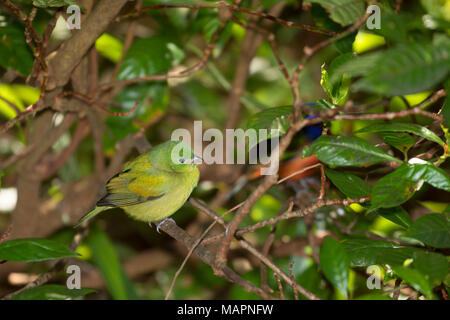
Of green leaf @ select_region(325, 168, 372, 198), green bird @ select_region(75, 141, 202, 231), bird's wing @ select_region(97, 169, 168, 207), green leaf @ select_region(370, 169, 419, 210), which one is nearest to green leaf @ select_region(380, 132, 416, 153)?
green leaf @ select_region(325, 168, 372, 198)

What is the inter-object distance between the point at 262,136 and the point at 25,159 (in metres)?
1.62

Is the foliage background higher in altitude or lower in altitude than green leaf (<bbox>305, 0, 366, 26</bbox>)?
lower

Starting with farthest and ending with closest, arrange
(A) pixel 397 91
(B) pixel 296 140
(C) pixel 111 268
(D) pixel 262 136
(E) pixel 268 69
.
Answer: (E) pixel 268 69
(B) pixel 296 140
(C) pixel 111 268
(D) pixel 262 136
(A) pixel 397 91

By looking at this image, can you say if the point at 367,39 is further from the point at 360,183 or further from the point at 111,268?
the point at 111,268

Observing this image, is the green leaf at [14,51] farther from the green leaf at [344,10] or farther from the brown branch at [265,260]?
the green leaf at [344,10]

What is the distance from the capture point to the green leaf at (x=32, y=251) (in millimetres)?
1670

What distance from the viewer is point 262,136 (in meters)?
1.94

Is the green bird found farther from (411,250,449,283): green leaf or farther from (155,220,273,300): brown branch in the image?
(411,250,449,283): green leaf

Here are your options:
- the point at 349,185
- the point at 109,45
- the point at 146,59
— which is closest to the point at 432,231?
the point at 349,185

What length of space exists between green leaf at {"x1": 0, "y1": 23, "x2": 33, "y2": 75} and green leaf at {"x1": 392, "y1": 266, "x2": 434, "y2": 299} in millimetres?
2008

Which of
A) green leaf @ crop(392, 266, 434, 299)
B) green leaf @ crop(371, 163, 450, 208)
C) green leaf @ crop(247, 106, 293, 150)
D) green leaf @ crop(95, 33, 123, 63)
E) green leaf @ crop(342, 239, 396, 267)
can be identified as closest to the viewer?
green leaf @ crop(392, 266, 434, 299)

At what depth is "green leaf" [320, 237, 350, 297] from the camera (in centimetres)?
147

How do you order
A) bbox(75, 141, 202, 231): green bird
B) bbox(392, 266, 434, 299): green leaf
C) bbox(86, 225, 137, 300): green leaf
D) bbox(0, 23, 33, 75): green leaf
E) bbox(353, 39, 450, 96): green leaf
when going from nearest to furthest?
bbox(353, 39, 450, 96): green leaf, bbox(392, 266, 434, 299): green leaf, bbox(0, 23, 33, 75): green leaf, bbox(75, 141, 202, 231): green bird, bbox(86, 225, 137, 300): green leaf

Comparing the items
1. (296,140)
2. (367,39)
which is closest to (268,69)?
(367,39)
